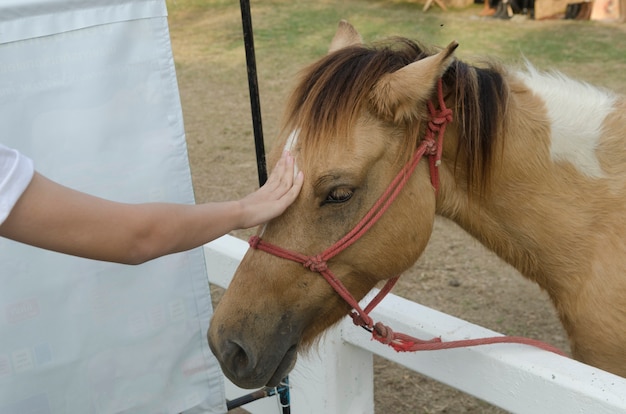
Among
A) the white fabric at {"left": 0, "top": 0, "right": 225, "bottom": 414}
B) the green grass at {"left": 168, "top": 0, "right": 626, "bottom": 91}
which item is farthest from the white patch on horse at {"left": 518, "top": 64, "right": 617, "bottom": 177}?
the green grass at {"left": 168, "top": 0, "right": 626, "bottom": 91}

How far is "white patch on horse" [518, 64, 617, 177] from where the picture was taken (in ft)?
7.56

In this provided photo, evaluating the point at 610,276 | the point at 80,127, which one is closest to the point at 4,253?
the point at 80,127

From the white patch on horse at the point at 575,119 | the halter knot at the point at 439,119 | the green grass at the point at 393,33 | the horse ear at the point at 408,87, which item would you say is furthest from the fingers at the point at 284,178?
the green grass at the point at 393,33

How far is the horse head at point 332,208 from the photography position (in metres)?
2.09

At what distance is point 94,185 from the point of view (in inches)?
98.7

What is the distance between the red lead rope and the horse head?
1cm

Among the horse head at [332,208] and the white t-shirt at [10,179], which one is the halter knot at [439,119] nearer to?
the horse head at [332,208]

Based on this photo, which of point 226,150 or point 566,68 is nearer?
point 226,150

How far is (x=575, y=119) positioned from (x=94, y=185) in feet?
5.27

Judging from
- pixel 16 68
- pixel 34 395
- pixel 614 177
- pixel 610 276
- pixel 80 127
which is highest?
pixel 16 68

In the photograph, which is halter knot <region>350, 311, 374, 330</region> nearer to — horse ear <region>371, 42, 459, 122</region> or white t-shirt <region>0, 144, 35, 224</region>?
horse ear <region>371, 42, 459, 122</region>

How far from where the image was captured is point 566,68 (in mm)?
9492

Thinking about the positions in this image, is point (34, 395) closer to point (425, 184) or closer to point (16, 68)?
point (16, 68)

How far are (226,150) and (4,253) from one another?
5566mm
